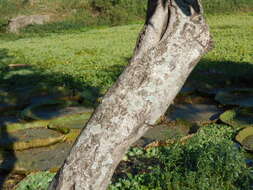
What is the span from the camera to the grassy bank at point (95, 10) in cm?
2478

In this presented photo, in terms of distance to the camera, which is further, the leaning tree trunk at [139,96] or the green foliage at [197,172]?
the green foliage at [197,172]

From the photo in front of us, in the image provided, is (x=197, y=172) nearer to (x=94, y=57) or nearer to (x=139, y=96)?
(x=139, y=96)

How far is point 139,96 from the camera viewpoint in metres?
2.13

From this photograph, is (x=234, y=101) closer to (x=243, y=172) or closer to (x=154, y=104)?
(x=243, y=172)

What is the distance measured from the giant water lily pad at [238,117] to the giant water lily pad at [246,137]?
382 mm

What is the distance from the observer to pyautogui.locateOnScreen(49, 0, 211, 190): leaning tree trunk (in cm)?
214

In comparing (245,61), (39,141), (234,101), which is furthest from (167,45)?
(245,61)

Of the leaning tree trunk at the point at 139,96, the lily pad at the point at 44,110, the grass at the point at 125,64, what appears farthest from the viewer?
the lily pad at the point at 44,110

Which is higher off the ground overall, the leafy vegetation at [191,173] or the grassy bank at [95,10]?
the leafy vegetation at [191,173]

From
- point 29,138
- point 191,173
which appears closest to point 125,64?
point 29,138

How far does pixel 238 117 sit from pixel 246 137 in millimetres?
829

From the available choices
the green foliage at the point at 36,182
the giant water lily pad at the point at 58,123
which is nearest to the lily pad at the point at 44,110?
the giant water lily pad at the point at 58,123

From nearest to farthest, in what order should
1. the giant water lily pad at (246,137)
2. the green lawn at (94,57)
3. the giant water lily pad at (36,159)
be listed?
the giant water lily pad at (36,159), the giant water lily pad at (246,137), the green lawn at (94,57)

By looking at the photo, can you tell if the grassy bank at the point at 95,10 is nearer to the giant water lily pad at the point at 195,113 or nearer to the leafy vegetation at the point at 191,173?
the giant water lily pad at the point at 195,113
